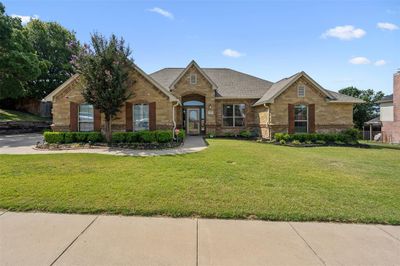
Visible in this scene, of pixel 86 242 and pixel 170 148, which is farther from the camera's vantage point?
pixel 170 148

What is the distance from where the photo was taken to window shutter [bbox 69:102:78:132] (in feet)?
50.2

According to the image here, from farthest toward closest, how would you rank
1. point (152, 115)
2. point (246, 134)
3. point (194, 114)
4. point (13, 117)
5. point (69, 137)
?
point (13, 117) → point (194, 114) → point (246, 134) → point (152, 115) → point (69, 137)

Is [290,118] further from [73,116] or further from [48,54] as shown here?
[48,54]

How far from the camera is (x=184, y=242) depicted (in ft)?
11.4

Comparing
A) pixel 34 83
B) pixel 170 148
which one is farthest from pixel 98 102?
pixel 34 83

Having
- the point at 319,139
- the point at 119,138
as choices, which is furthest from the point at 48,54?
the point at 319,139

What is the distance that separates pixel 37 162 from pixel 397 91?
33.5 m

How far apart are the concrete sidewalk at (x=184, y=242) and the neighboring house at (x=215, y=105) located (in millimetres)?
11619

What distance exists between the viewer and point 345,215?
4.39 m

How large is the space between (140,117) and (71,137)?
415 cm

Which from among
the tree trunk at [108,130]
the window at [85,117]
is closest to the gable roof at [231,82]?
the window at [85,117]

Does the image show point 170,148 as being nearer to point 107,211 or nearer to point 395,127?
point 107,211

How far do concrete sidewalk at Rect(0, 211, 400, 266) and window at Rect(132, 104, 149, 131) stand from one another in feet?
37.7

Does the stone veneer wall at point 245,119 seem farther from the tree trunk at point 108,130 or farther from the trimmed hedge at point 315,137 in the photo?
the tree trunk at point 108,130
